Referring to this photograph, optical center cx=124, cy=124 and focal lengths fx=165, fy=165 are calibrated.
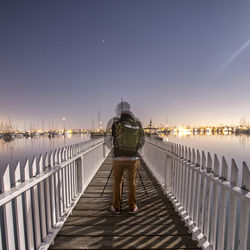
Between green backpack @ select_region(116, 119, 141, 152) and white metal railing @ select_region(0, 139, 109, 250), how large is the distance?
49.5 inches

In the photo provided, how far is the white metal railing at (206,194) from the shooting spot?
1960 mm

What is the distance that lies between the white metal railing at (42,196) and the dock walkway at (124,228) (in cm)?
26

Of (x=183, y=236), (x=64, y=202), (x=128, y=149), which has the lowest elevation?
(x=183, y=236)

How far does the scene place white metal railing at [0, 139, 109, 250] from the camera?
6.38ft

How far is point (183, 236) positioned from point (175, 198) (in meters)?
1.19

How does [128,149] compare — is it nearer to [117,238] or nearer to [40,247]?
[117,238]

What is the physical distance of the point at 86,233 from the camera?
120 inches

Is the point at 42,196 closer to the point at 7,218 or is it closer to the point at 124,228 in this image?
the point at 7,218

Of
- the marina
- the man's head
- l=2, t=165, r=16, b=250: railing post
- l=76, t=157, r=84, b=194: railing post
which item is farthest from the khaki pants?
l=2, t=165, r=16, b=250: railing post

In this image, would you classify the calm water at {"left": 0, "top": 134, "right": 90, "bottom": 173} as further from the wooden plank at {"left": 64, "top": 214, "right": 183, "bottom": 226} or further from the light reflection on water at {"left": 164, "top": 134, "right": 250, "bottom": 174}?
the light reflection on water at {"left": 164, "top": 134, "right": 250, "bottom": 174}

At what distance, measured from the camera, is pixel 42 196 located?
2582mm

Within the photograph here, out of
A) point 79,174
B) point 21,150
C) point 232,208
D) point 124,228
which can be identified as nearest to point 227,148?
point 79,174

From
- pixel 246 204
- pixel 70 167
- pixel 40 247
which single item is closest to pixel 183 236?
pixel 246 204

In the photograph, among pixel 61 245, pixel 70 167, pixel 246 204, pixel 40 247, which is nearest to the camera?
pixel 246 204
